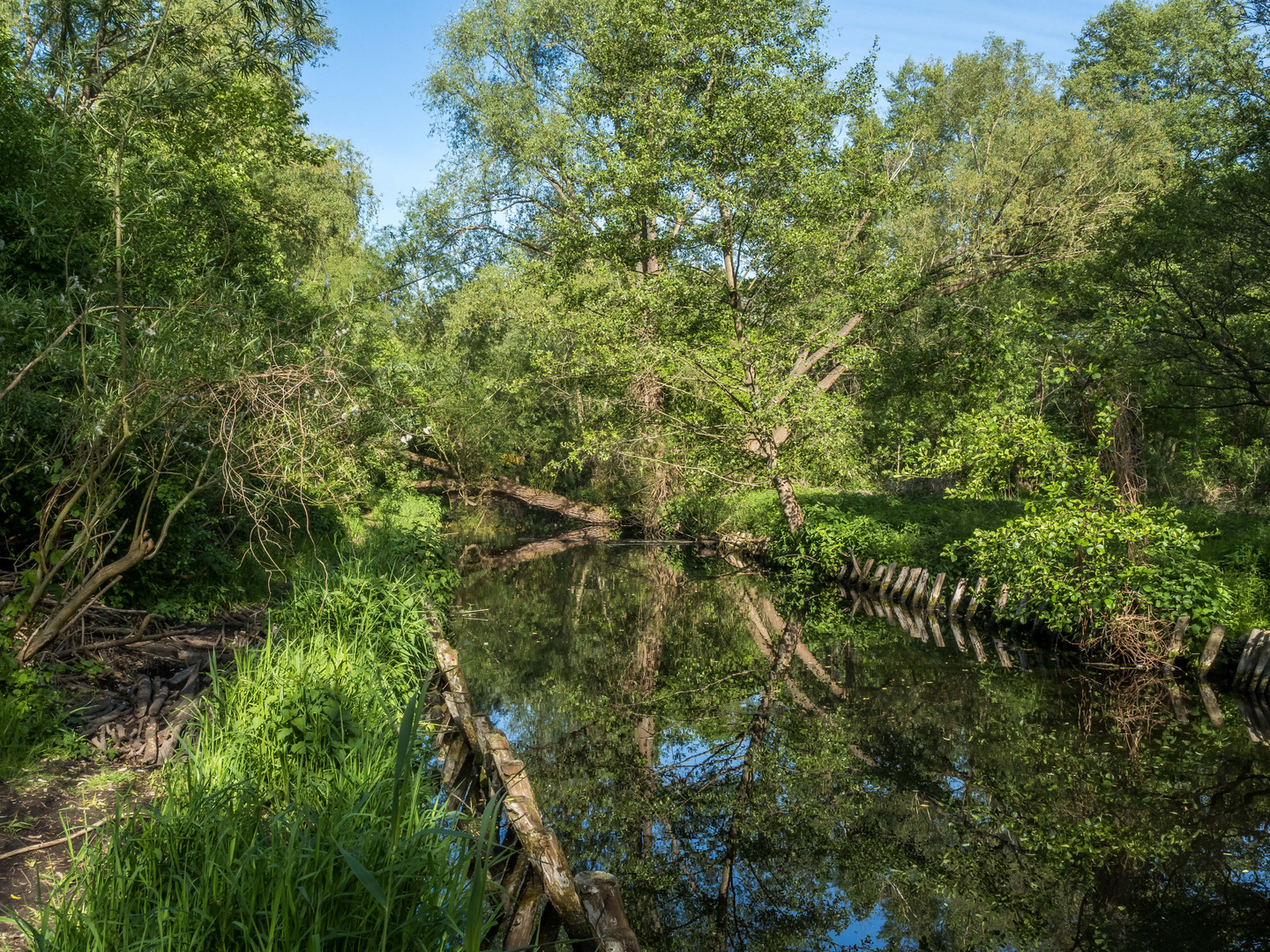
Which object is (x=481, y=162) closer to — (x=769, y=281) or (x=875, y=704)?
(x=769, y=281)

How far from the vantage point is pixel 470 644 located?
1121cm

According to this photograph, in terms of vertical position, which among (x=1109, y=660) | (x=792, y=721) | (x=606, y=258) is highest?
(x=606, y=258)

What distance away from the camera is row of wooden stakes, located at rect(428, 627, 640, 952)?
3674mm

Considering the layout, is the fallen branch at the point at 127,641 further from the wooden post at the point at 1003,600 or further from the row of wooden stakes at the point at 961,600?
the wooden post at the point at 1003,600

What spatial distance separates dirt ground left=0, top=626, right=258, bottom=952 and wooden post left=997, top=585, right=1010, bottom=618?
10.0 meters

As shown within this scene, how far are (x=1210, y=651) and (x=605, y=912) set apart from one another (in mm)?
8665

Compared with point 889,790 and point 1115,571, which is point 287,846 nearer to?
point 889,790

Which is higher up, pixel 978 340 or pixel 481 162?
pixel 481 162

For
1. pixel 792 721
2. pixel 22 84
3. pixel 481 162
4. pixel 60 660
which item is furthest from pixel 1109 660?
pixel 481 162

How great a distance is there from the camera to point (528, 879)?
4266 mm

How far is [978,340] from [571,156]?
13.8 meters

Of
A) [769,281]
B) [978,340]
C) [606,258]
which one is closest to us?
[978,340]

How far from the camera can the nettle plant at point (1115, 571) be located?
9.46 metres

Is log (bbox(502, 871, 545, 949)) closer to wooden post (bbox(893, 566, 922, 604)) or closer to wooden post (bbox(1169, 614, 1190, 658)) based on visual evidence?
wooden post (bbox(1169, 614, 1190, 658))
